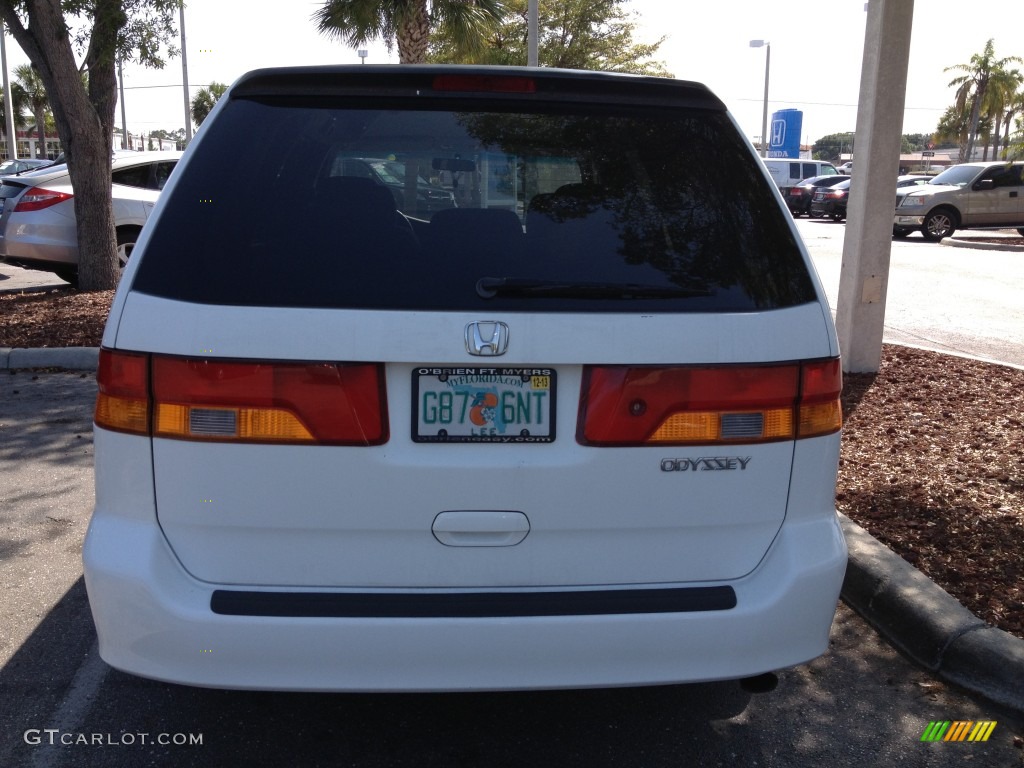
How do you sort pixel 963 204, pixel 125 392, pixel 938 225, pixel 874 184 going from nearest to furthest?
1. pixel 125 392
2. pixel 874 184
3. pixel 938 225
4. pixel 963 204

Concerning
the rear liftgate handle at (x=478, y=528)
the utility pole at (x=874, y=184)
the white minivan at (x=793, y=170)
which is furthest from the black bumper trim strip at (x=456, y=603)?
the white minivan at (x=793, y=170)

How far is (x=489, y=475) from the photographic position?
2.43 meters

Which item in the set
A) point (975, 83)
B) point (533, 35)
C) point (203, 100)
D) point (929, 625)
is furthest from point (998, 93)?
point (929, 625)

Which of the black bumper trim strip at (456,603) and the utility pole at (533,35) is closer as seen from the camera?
the black bumper trim strip at (456,603)

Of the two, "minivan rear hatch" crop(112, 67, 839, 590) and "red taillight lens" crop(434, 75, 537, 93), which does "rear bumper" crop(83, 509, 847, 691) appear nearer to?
"minivan rear hatch" crop(112, 67, 839, 590)

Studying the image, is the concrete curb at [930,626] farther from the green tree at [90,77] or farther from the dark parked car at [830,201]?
the dark parked car at [830,201]

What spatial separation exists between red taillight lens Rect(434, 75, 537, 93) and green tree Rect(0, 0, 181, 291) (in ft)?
29.5

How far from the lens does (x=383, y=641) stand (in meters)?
2.41

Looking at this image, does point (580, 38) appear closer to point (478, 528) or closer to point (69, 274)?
point (69, 274)

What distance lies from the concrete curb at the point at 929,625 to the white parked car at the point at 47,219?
29.9 feet

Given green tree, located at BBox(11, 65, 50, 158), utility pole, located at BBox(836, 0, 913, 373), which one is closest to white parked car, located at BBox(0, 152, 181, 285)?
utility pole, located at BBox(836, 0, 913, 373)

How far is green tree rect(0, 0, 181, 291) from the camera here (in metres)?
10.3

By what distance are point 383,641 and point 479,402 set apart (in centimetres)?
59

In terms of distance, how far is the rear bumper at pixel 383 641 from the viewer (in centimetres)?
240
